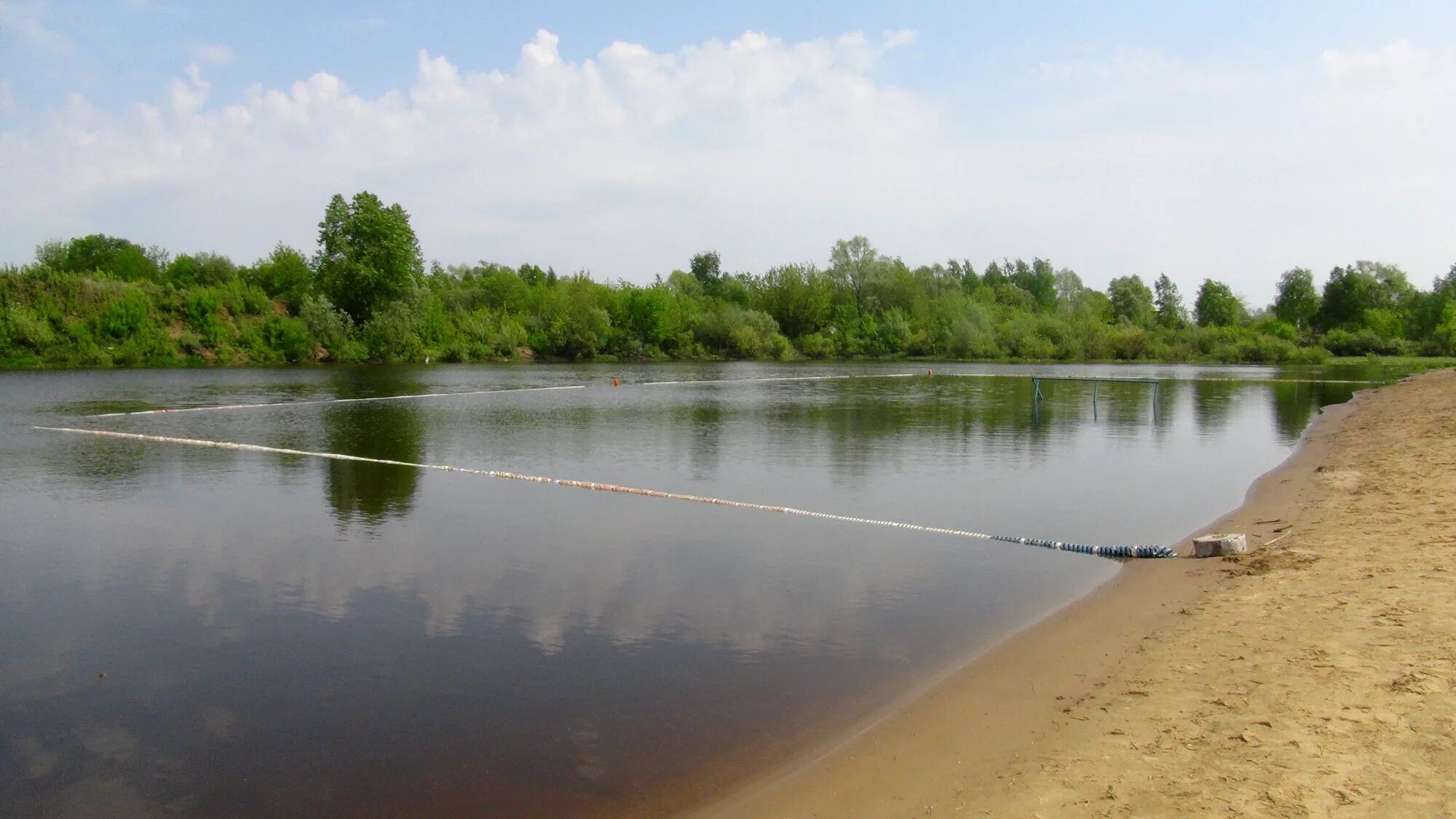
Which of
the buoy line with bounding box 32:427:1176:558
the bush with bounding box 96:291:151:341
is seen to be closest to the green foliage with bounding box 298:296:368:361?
the bush with bounding box 96:291:151:341

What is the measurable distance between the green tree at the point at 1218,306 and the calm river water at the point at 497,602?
94097 mm

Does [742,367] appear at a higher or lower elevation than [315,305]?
lower

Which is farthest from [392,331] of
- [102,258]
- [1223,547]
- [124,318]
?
[1223,547]

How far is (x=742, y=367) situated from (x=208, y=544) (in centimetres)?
6035

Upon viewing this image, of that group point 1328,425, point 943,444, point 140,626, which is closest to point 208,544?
point 140,626

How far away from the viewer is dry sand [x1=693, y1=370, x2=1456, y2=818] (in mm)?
4430

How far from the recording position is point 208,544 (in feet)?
35.5

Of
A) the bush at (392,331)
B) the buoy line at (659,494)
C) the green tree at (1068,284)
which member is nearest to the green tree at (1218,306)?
the green tree at (1068,284)

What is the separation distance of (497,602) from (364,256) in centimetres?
6800

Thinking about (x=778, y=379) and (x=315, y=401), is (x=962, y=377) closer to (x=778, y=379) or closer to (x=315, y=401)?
(x=778, y=379)

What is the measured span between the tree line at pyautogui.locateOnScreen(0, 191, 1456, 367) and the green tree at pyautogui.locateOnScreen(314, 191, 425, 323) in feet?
0.40

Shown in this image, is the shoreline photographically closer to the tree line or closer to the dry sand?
the dry sand

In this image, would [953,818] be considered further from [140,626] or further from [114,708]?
[140,626]

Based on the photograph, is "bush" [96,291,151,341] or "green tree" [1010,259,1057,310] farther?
"green tree" [1010,259,1057,310]
